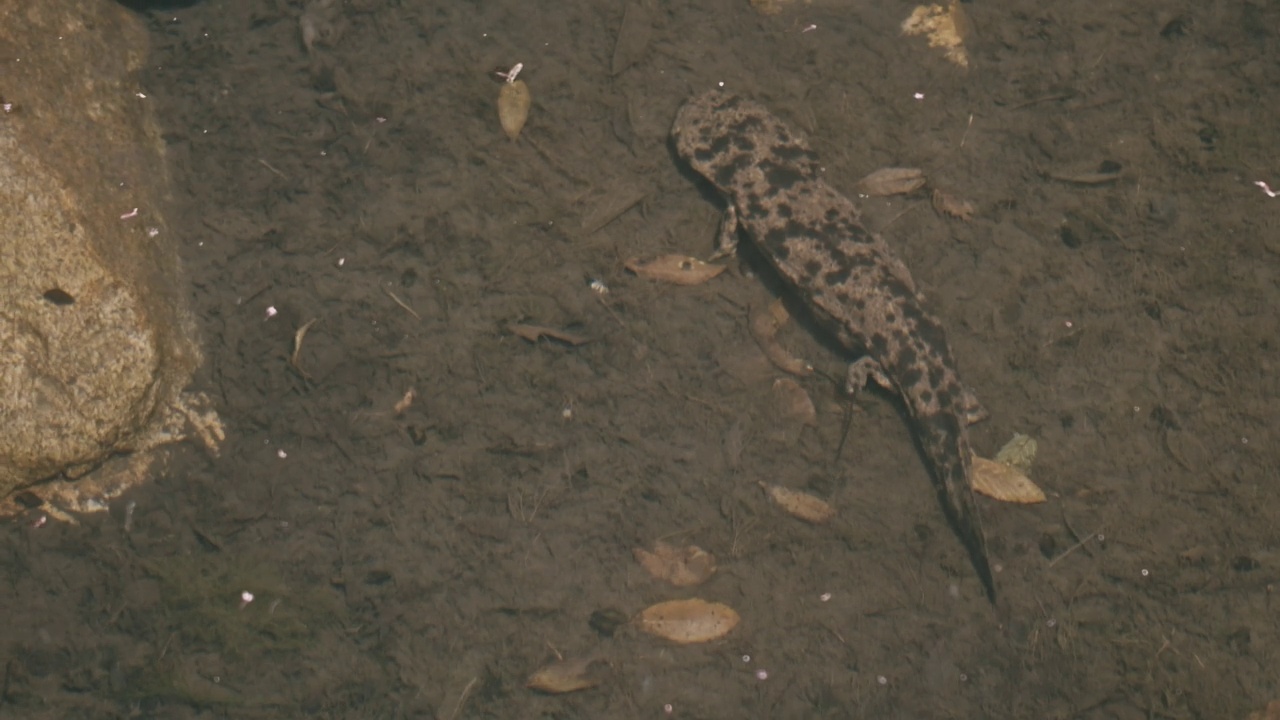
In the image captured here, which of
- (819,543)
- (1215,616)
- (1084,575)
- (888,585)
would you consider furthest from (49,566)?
(1215,616)

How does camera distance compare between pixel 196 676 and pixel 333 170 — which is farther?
pixel 333 170

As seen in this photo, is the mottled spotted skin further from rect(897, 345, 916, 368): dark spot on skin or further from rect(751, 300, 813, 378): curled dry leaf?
rect(751, 300, 813, 378): curled dry leaf

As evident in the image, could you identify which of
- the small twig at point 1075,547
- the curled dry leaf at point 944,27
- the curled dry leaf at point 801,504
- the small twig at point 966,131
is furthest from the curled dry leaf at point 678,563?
the curled dry leaf at point 944,27

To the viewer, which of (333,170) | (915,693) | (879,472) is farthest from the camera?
(333,170)

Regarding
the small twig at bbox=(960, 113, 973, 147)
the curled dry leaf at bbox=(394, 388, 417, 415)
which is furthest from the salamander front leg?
the curled dry leaf at bbox=(394, 388, 417, 415)

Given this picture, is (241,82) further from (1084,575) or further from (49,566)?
(1084,575)

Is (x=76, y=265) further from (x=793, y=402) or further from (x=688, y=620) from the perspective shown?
(x=793, y=402)
